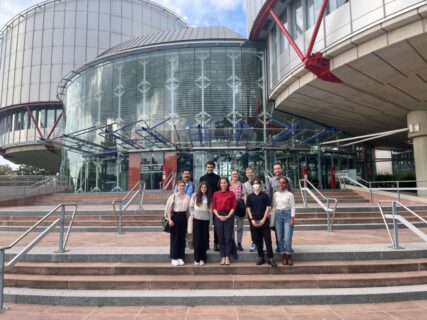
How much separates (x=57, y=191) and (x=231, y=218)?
65.9ft

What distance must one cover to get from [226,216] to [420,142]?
659 inches

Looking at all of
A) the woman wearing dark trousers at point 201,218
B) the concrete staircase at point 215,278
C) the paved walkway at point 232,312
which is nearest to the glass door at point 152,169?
the concrete staircase at point 215,278

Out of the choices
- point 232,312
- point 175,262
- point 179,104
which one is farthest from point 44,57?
point 232,312

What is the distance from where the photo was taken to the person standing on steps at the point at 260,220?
236 inches

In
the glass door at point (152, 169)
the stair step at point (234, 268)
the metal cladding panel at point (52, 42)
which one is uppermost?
the metal cladding panel at point (52, 42)

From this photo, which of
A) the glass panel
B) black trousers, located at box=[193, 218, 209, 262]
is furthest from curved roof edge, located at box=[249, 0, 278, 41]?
black trousers, located at box=[193, 218, 209, 262]

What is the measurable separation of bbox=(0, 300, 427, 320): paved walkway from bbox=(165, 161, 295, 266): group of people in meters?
1.12

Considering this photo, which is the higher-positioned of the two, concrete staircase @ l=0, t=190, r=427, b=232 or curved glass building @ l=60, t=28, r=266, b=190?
curved glass building @ l=60, t=28, r=266, b=190

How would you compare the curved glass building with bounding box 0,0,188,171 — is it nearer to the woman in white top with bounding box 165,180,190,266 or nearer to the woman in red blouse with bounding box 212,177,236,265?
the woman in white top with bounding box 165,180,190,266

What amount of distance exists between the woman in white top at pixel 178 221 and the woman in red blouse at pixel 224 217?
582 mm

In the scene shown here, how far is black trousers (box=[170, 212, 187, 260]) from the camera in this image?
243 inches

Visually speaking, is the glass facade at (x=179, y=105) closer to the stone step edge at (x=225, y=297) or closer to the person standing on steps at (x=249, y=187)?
the person standing on steps at (x=249, y=187)

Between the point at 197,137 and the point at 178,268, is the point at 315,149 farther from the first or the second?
the point at 178,268

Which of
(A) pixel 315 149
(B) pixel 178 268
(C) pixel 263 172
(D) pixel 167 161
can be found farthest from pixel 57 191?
(B) pixel 178 268
